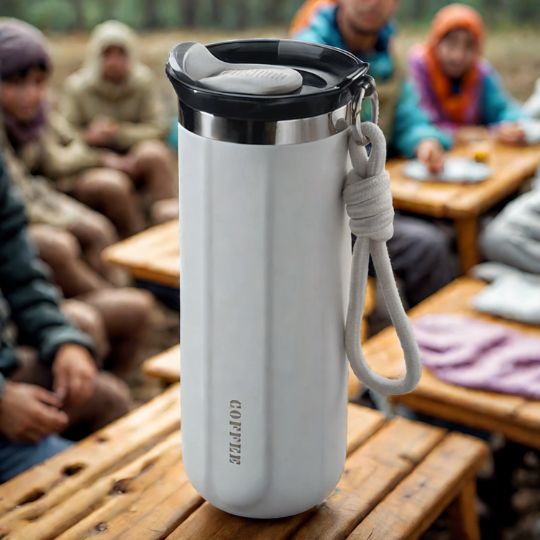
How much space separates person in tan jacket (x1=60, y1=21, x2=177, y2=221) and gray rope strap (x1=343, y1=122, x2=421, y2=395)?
301cm

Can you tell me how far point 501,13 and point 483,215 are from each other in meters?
3.62

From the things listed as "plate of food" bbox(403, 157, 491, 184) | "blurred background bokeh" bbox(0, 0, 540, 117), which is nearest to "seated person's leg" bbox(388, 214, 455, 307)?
"plate of food" bbox(403, 157, 491, 184)

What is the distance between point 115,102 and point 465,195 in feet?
7.03

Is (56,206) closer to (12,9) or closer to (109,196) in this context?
(109,196)

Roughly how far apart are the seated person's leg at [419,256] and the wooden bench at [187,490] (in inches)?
58.9

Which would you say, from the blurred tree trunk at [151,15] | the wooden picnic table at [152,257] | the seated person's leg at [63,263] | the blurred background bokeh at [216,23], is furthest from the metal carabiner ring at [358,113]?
the blurred tree trunk at [151,15]

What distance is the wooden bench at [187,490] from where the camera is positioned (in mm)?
1279

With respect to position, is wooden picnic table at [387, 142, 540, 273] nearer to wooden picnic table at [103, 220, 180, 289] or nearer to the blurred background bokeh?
wooden picnic table at [103, 220, 180, 289]

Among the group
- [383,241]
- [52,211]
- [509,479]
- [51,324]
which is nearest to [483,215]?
[509,479]

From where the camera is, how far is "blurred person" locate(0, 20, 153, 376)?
2.71m

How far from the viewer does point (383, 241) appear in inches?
45.7

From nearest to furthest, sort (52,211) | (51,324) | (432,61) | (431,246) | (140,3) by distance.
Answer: (51,324) → (431,246) → (52,211) → (432,61) → (140,3)

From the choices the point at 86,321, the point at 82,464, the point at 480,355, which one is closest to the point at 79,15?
the point at 86,321

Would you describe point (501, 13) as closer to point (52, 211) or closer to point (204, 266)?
point (52, 211)
